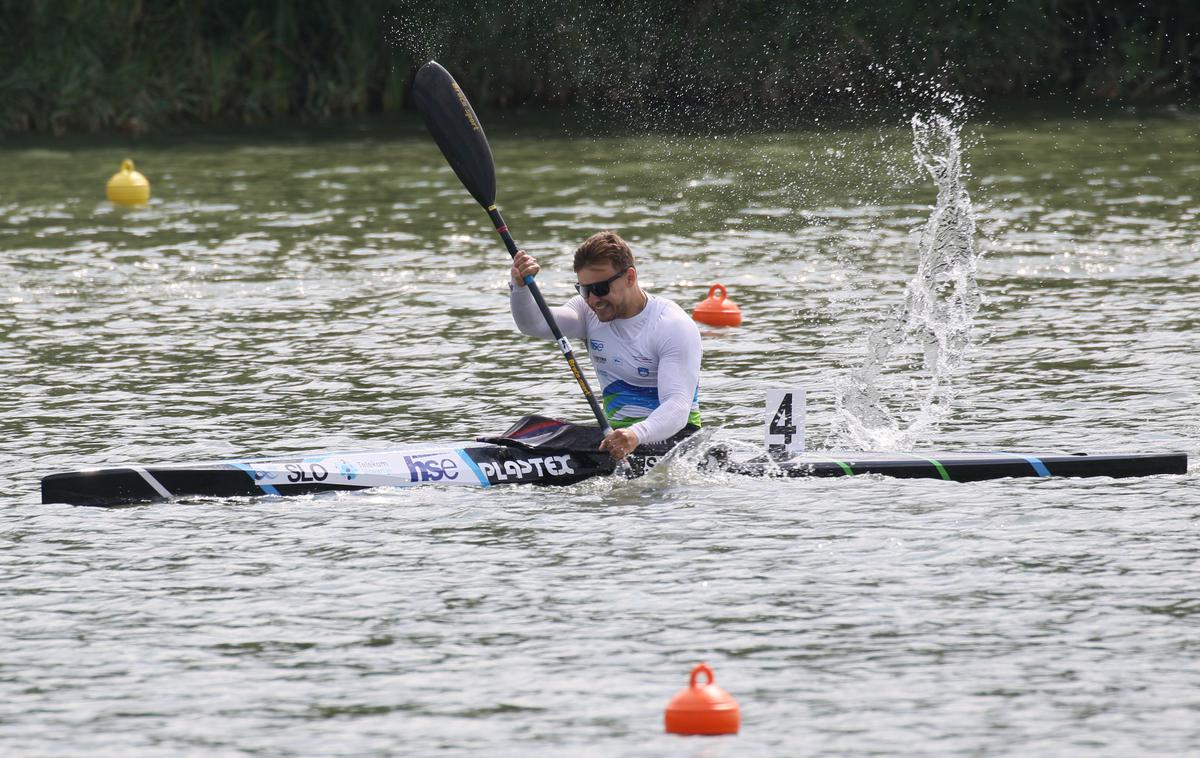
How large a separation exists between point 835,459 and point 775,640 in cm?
288

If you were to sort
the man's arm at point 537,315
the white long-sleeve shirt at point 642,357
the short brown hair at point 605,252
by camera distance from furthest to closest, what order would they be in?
the man's arm at point 537,315
the white long-sleeve shirt at point 642,357
the short brown hair at point 605,252

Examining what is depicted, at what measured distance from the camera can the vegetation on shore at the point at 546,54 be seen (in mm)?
28281

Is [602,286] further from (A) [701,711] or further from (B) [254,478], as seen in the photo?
(A) [701,711]

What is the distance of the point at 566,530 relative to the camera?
9039 mm

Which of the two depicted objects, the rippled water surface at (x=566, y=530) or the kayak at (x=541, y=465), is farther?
the kayak at (x=541, y=465)

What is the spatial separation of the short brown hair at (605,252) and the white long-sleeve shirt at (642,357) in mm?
364

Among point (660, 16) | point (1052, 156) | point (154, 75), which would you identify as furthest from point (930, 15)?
point (154, 75)

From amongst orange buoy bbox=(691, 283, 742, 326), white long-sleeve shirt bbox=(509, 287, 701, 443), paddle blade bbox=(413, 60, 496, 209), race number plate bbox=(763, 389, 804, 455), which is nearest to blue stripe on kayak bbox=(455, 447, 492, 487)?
white long-sleeve shirt bbox=(509, 287, 701, 443)

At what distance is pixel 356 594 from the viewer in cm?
803

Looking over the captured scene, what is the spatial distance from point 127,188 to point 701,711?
1668cm

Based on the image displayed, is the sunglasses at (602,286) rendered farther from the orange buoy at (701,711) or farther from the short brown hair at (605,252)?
the orange buoy at (701,711)

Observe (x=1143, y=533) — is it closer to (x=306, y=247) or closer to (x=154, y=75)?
(x=306, y=247)

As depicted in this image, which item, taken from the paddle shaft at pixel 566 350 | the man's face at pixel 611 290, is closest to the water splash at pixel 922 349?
the paddle shaft at pixel 566 350

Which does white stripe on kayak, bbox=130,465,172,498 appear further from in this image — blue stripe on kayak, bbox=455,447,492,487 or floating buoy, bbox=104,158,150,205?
floating buoy, bbox=104,158,150,205
